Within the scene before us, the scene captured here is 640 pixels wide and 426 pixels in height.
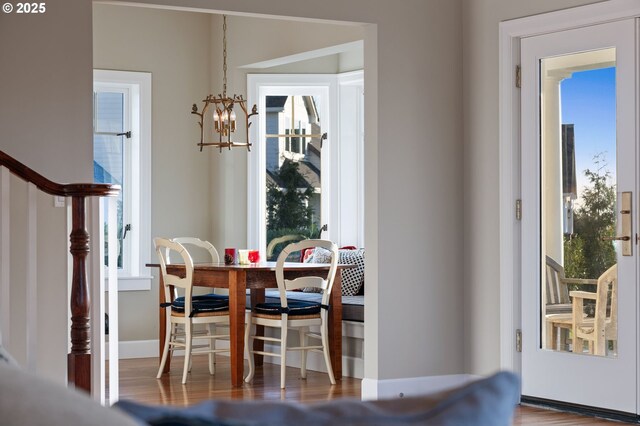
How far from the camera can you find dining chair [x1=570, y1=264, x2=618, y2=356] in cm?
536

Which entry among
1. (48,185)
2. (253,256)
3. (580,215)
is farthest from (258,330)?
(48,185)

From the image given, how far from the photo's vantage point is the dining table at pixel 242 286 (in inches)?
267

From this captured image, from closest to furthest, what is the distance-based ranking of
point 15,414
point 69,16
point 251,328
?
point 15,414 < point 69,16 < point 251,328

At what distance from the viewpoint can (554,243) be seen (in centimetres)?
575

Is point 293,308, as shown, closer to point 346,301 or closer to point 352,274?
point 346,301

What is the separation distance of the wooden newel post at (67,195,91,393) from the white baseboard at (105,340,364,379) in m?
3.35

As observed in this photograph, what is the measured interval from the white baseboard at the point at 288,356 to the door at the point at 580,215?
1.58 m

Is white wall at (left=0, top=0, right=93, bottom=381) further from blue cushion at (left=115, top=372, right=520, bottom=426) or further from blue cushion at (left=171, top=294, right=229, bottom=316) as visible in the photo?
blue cushion at (left=115, top=372, right=520, bottom=426)

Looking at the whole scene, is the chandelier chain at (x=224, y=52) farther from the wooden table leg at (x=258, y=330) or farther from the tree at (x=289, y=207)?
the wooden table leg at (x=258, y=330)

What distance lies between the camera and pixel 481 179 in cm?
622

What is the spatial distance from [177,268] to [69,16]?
103 inches

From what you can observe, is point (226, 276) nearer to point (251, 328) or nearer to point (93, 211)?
point (251, 328)

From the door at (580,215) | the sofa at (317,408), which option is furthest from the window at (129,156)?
the sofa at (317,408)

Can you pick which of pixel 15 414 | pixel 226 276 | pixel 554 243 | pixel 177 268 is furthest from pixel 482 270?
pixel 15 414
